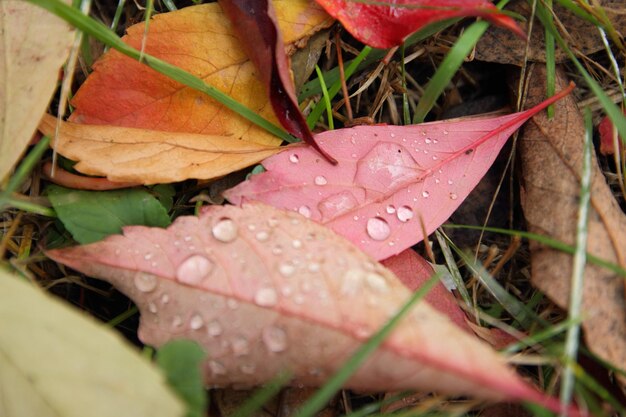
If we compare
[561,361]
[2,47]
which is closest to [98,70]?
[2,47]

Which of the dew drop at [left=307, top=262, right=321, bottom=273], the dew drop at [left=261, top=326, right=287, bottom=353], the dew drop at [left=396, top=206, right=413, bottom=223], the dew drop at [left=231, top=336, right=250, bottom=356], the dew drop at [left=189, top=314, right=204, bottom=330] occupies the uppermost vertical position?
the dew drop at [left=307, top=262, right=321, bottom=273]

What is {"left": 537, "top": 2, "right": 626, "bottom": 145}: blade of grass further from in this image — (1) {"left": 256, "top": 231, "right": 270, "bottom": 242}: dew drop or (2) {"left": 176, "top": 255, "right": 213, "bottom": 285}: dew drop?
(2) {"left": 176, "top": 255, "right": 213, "bottom": 285}: dew drop

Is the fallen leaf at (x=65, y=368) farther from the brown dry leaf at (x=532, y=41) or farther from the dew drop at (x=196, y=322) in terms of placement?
the brown dry leaf at (x=532, y=41)

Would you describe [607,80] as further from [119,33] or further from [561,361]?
[119,33]

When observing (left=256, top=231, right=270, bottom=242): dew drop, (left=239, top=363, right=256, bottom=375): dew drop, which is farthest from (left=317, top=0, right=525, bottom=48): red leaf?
(left=239, top=363, right=256, bottom=375): dew drop

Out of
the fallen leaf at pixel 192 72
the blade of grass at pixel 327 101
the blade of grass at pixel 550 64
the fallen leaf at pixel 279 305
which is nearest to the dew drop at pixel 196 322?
the fallen leaf at pixel 279 305

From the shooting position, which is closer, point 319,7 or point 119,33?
point 319,7

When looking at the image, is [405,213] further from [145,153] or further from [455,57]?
[145,153]
